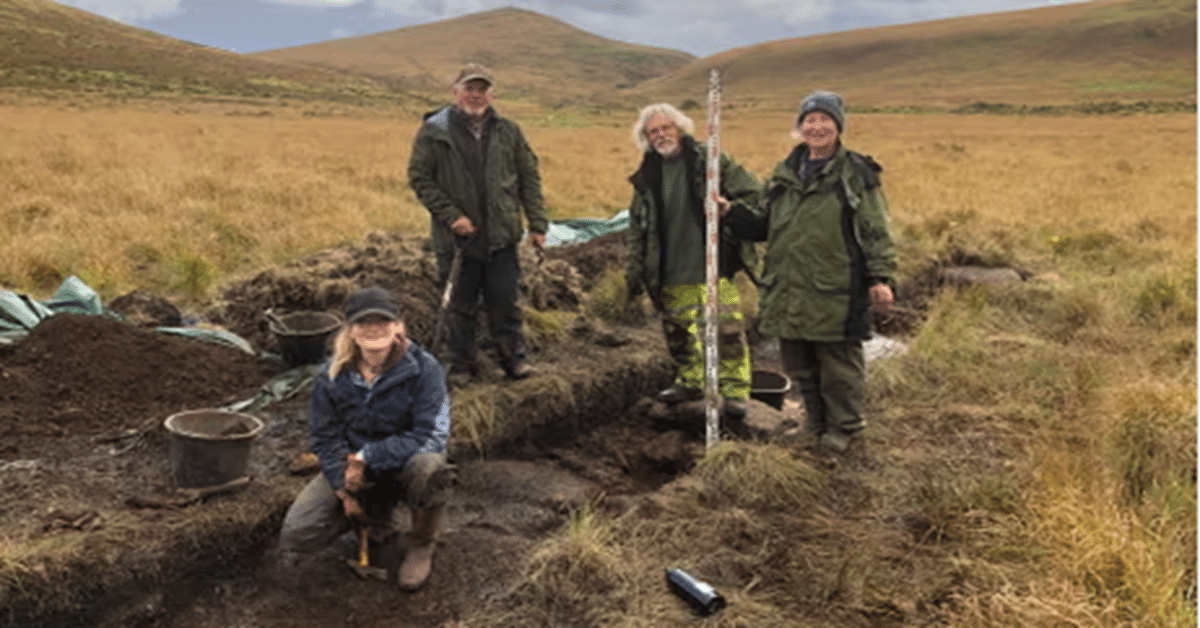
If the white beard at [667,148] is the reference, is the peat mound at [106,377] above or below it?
below

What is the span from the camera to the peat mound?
15.7 feet

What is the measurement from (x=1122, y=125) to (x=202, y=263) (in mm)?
45727

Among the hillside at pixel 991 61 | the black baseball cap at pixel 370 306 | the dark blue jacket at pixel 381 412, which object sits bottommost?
the dark blue jacket at pixel 381 412

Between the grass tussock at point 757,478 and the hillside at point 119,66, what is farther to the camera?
the hillside at point 119,66

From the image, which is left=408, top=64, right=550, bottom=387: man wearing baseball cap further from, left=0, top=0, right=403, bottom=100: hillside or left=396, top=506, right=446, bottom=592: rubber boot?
left=0, top=0, right=403, bottom=100: hillside

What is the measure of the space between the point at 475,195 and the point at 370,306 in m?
1.93

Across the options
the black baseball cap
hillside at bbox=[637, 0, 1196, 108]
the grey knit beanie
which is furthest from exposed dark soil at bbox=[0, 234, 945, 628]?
hillside at bbox=[637, 0, 1196, 108]

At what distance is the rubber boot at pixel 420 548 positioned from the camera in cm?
346

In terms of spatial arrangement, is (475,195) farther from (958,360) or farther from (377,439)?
(958,360)

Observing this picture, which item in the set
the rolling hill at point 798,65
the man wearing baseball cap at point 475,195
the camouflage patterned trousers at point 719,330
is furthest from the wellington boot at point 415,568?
the rolling hill at point 798,65

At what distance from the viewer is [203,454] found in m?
3.86

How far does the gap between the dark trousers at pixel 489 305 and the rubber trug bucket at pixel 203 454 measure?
1.66 metres

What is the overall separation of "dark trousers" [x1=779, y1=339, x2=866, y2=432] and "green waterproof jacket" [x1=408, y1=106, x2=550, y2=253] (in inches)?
74.1

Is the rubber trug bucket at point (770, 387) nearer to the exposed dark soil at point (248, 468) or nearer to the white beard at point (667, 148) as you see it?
the exposed dark soil at point (248, 468)
